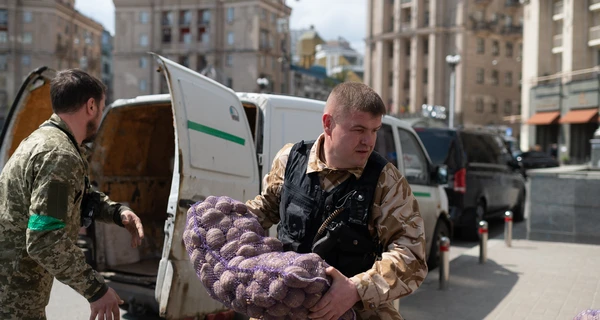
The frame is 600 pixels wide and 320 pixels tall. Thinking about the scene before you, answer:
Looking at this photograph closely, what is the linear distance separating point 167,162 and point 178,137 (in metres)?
2.95

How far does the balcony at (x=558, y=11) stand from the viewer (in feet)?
144

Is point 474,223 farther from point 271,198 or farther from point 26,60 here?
point 26,60

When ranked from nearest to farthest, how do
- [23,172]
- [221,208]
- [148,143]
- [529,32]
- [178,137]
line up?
[221,208], [23,172], [178,137], [148,143], [529,32]

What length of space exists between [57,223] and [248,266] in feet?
3.11

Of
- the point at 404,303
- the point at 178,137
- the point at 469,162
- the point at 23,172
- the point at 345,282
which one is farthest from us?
the point at 469,162

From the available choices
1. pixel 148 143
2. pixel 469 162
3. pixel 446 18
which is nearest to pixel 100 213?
pixel 148 143

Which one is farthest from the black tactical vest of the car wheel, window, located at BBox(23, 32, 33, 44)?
window, located at BBox(23, 32, 33, 44)

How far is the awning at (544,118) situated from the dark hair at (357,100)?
4392 cm

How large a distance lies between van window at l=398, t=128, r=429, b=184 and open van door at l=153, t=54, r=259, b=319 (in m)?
3.18

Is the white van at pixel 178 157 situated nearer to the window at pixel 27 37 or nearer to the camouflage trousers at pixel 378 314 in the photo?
the camouflage trousers at pixel 378 314

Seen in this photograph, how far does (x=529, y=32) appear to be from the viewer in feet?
152

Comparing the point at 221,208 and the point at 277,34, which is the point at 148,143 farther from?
the point at 277,34

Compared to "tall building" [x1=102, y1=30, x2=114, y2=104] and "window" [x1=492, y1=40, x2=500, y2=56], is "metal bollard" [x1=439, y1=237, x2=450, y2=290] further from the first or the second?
"tall building" [x1=102, y1=30, x2=114, y2=104]

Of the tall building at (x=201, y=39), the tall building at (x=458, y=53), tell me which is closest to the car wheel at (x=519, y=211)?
the tall building at (x=458, y=53)
